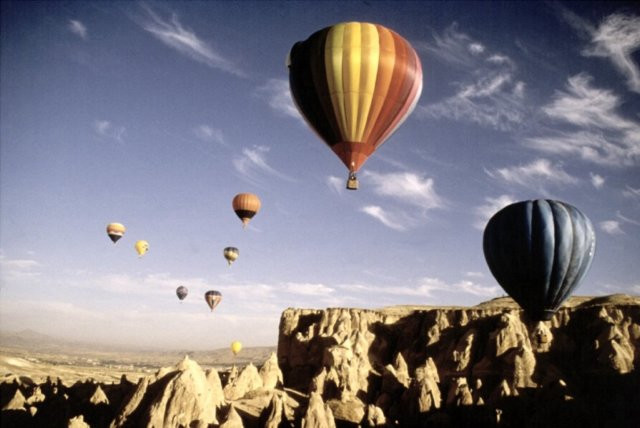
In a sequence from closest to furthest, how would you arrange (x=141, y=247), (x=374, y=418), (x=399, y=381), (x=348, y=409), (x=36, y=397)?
1. (x=374, y=418)
2. (x=36, y=397)
3. (x=348, y=409)
4. (x=399, y=381)
5. (x=141, y=247)

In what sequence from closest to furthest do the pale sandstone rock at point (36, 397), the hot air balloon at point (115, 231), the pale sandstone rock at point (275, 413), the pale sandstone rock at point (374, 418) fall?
the pale sandstone rock at point (275, 413), the pale sandstone rock at point (374, 418), the pale sandstone rock at point (36, 397), the hot air balloon at point (115, 231)

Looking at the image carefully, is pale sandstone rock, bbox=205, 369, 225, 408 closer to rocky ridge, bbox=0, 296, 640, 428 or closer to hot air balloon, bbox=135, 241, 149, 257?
rocky ridge, bbox=0, 296, 640, 428

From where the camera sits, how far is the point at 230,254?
7381cm

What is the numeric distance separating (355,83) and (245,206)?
101 ft

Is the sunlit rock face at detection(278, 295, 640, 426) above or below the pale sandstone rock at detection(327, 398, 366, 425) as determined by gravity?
above

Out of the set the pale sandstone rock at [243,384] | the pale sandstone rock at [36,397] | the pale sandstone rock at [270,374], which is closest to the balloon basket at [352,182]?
A: the pale sandstone rock at [243,384]

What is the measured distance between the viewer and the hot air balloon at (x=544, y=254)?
31797 millimetres

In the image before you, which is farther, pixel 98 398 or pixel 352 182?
pixel 98 398

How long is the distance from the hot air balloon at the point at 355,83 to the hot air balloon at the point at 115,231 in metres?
51.3

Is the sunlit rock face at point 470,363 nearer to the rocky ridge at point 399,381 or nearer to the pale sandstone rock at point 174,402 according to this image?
the rocky ridge at point 399,381

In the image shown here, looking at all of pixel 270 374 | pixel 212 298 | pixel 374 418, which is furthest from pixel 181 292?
pixel 374 418

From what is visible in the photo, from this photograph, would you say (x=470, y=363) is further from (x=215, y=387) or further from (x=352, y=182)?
(x=352, y=182)

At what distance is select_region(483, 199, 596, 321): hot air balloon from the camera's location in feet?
104

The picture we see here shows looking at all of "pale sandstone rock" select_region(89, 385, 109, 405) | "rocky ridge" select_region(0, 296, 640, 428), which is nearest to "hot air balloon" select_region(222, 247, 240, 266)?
"rocky ridge" select_region(0, 296, 640, 428)
